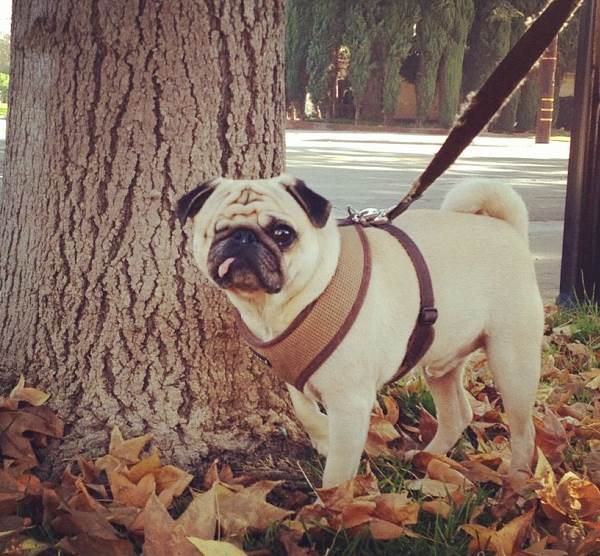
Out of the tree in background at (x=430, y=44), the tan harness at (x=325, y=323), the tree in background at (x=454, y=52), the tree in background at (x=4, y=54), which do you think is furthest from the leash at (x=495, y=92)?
the tree in background at (x=4, y=54)

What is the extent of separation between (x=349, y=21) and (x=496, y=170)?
72.9 feet

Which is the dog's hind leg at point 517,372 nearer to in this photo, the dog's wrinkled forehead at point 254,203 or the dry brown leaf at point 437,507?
the dry brown leaf at point 437,507

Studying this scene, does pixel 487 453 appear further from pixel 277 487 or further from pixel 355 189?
pixel 355 189

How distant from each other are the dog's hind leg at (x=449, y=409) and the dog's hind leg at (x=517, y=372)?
0.28 metres

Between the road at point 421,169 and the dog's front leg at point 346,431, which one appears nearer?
the dog's front leg at point 346,431

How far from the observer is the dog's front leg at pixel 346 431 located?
2.42m

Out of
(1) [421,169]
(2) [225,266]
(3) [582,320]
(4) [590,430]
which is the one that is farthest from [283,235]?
(1) [421,169]

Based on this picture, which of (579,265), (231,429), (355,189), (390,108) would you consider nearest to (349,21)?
(390,108)

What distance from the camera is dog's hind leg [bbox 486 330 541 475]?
2750 millimetres

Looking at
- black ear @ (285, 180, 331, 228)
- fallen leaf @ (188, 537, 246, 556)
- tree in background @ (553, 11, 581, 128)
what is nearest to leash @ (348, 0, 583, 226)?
black ear @ (285, 180, 331, 228)

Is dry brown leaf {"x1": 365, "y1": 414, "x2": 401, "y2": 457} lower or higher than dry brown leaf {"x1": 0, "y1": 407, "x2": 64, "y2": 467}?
lower

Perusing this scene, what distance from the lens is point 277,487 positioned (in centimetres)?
281

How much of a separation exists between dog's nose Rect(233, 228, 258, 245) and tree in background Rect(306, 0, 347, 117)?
1410 inches

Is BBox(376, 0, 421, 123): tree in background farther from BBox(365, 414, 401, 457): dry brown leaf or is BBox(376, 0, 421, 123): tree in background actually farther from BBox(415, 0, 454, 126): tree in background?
BBox(365, 414, 401, 457): dry brown leaf
